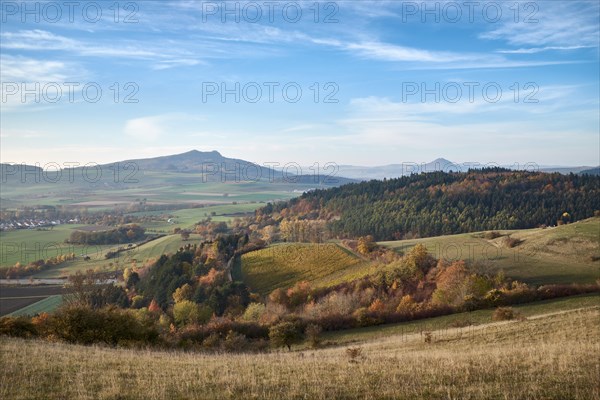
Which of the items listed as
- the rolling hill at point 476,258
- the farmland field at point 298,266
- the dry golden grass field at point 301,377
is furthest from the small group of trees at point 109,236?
the dry golden grass field at point 301,377

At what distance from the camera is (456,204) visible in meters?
148

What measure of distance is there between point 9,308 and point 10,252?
51.0 metres

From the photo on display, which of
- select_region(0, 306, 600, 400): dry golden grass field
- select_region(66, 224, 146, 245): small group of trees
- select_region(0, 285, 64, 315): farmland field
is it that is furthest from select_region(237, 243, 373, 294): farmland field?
select_region(66, 224, 146, 245): small group of trees

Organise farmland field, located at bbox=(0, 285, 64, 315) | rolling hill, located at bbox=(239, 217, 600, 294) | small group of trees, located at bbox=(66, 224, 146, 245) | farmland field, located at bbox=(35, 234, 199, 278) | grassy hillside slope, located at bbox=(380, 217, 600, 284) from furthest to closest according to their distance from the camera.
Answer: small group of trees, located at bbox=(66, 224, 146, 245), farmland field, located at bbox=(35, 234, 199, 278), farmland field, located at bbox=(0, 285, 64, 315), rolling hill, located at bbox=(239, 217, 600, 294), grassy hillside slope, located at bbox=(380, 217, 600, 284)

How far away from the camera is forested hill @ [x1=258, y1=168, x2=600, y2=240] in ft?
436

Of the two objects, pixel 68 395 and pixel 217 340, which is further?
pixel 217 340

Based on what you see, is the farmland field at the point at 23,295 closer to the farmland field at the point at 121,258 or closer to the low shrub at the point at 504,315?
the farmland field at the point at 121,258

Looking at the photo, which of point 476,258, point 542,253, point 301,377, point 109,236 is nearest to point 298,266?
point 476,258

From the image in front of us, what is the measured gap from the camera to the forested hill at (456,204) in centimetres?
13288

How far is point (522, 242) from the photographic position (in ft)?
272

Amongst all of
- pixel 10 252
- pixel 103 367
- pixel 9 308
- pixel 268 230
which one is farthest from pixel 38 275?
pixel 103 367

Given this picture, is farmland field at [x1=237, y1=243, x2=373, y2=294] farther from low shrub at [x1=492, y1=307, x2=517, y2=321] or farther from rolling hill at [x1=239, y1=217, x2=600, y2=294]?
low shrub at [x1=492, y1=307, x2=517, y2=321]

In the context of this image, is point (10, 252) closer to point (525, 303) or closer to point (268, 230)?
point (268, 230)

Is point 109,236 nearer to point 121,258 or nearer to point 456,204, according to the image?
point 121,258
